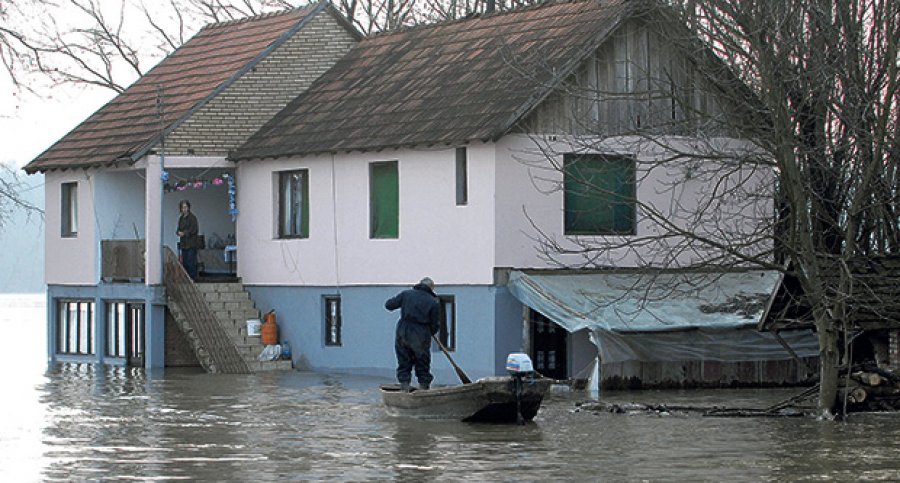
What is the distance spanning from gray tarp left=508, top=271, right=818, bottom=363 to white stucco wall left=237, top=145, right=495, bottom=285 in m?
1.39

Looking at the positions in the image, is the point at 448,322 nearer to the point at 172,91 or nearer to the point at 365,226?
the point at 365,226

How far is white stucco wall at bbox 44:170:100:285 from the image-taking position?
136ft

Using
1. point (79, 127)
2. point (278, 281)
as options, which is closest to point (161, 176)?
point (278, 281)

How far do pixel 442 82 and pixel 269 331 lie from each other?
6537 mm

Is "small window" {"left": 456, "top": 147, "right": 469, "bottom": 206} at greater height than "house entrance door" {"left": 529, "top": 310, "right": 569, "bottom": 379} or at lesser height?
greater

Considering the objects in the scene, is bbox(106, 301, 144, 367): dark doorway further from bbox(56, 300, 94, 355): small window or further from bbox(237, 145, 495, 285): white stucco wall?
bbox(237, 145, 495, 285): white stucco wall

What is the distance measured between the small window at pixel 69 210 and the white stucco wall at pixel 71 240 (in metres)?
0.13

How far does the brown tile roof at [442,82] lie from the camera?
3341 cm

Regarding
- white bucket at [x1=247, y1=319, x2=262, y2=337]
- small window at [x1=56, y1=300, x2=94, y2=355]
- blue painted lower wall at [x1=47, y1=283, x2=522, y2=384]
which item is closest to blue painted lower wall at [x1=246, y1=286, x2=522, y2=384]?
blue painted lower wall at [x1=47, y1=283, x2=522, y2=384]

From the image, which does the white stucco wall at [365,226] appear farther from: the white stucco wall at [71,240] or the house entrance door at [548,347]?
the white stucco wall at [71,240]

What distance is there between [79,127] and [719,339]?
1870cm

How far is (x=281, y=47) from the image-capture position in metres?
41.3

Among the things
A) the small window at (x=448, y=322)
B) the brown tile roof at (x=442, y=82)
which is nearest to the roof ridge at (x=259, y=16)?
the brown tile roof at (x=442, y=82)

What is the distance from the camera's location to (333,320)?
3738 centimetres
